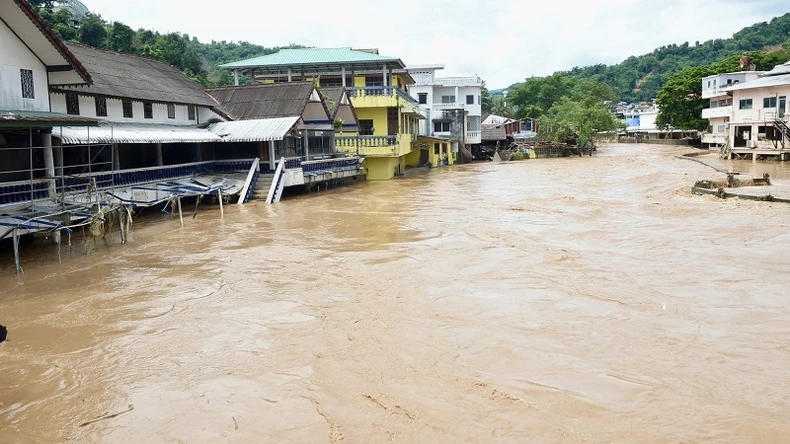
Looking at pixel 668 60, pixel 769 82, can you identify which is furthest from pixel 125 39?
pixel 668 60

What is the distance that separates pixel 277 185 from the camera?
79.7 feet

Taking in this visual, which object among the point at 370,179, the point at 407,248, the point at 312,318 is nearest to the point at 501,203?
the point at 407,248

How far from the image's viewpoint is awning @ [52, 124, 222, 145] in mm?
16656

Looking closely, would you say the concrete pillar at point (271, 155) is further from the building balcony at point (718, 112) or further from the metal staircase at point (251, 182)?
the building balcony at point (718, 112)

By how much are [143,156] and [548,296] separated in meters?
16.9

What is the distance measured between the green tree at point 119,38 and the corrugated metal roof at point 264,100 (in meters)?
15.8

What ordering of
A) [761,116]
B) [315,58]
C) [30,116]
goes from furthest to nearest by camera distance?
[761,116] < [315,58] < [30,116]

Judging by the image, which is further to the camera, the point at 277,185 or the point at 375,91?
the point at 375,91

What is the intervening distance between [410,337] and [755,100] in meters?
42.7

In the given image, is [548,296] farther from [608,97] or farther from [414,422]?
[608,97]

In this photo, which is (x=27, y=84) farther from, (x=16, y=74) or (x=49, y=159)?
(x=49, y=159)

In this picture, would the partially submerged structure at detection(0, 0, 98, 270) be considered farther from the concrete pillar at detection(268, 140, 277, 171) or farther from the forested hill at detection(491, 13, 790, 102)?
the forested hill at detection(491, 13, 790, 102)

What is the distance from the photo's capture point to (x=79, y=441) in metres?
6.12

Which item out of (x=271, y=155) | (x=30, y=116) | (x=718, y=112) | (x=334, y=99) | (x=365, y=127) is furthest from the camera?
(x=718, y=112)
